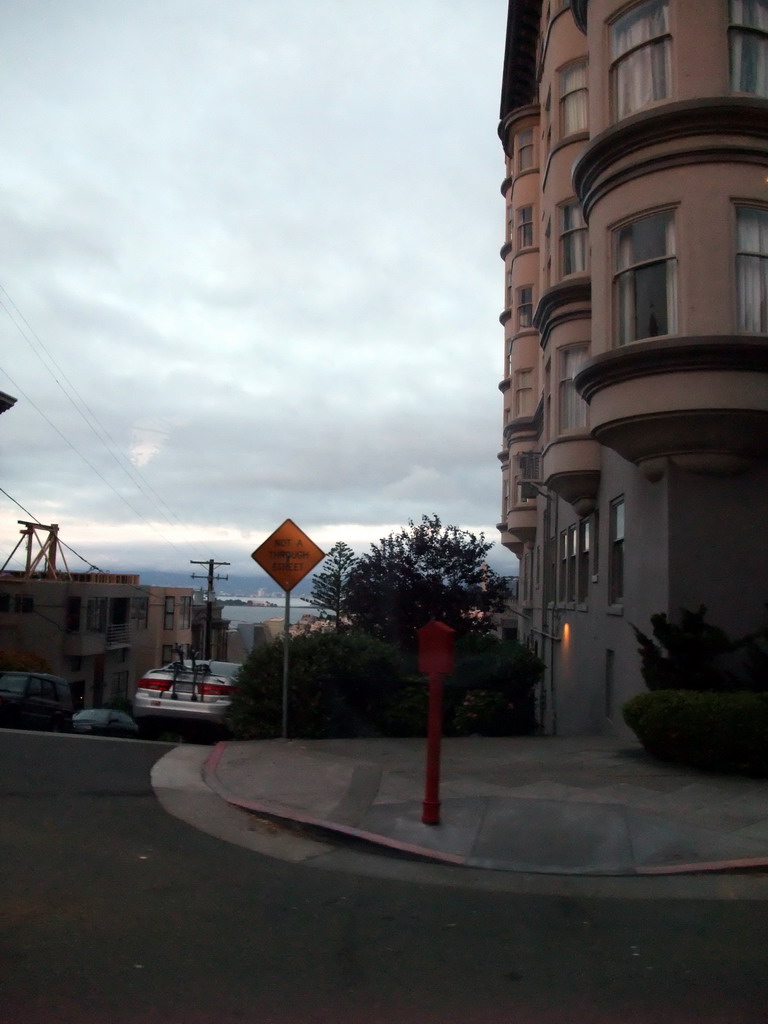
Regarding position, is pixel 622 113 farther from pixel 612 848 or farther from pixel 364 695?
pixel 612 848

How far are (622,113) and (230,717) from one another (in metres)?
9.66

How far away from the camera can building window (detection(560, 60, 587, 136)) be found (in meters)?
17.8

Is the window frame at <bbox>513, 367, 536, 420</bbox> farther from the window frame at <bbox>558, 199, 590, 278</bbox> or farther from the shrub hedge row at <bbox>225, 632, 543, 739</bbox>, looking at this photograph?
the shrub hedge row at <bbox>225, 632, 543, 739</bbox>

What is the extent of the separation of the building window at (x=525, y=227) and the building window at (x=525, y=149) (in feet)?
3.92

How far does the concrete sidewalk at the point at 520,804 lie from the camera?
6.87 m

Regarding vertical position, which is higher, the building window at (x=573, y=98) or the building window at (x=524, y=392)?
the building window at (x=573, y=98)

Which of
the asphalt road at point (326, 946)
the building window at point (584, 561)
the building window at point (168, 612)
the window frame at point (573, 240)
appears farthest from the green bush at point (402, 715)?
the building window at point (168, 612)

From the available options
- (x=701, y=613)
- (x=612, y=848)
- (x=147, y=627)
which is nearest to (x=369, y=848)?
(x=612, y=848)

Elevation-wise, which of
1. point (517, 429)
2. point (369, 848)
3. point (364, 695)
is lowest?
point (369, 848)

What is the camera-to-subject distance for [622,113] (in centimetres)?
1234

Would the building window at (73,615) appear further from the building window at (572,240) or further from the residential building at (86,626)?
the building window at (572,240)

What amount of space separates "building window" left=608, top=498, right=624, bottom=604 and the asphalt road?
323 inches

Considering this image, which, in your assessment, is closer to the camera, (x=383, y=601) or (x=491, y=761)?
(x=491, y=761)

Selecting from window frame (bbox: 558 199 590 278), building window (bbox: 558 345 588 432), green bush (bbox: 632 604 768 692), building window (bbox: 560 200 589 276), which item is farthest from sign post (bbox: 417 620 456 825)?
building window (bbox: 560 200 589 276)
